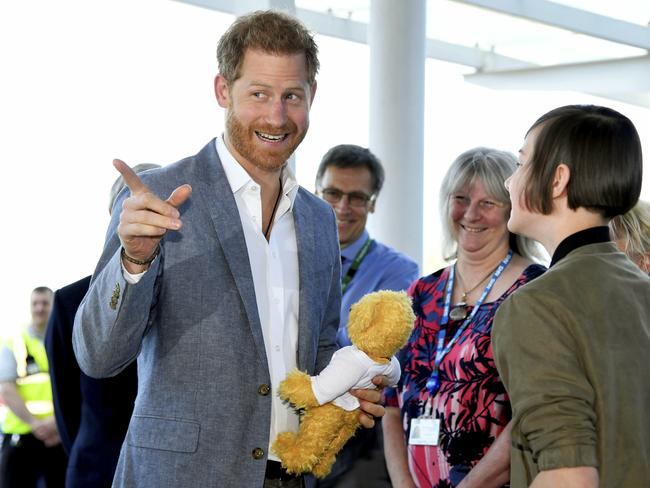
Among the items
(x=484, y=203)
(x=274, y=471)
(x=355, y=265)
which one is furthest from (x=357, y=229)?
(x=274, y=471)

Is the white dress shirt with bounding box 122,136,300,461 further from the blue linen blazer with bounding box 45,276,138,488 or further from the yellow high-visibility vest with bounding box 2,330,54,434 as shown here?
the yellow high-visibility vest with bounding box 2,330,54,434

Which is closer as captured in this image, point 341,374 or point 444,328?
point 341,374

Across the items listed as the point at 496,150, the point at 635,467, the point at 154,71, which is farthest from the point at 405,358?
the point at 154,71

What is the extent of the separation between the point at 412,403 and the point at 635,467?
4.15ft

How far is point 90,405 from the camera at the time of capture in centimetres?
277

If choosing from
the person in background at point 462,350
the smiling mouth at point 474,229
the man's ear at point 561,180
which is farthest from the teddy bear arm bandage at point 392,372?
the smiling mouth at point 474,229

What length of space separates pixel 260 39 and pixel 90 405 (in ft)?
4.51

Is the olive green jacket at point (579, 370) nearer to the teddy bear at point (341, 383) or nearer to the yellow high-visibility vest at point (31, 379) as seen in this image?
the teddy bear at point (341, 383)

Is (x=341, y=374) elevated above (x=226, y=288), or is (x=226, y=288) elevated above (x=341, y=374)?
(x=226, y=288)

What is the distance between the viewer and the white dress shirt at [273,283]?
2035 mm

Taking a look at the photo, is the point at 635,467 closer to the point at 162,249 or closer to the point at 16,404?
the point at 162,249

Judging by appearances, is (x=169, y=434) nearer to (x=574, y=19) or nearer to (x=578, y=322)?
(x=578, y=322)

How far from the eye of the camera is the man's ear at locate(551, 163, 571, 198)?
1.69m

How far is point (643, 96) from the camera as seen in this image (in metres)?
12.4
